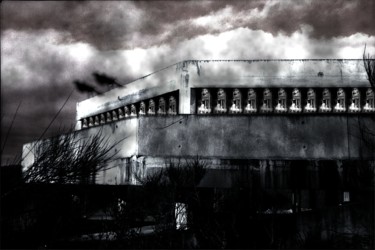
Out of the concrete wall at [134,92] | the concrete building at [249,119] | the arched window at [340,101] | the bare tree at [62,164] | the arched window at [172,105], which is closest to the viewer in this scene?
Result: the bare tree at [62,164]

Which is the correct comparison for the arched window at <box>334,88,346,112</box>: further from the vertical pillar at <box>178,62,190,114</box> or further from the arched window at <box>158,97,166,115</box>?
the arched window at <box>158,97,166,115</box>

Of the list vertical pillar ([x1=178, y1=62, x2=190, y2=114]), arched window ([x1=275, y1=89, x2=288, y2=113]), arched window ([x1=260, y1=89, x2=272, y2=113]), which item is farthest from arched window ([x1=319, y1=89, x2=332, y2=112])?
vertical pillar ([x1=178, y1=62, x2=190, y2=114])

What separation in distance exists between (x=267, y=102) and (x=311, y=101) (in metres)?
1.93

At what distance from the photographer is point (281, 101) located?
68.9ft

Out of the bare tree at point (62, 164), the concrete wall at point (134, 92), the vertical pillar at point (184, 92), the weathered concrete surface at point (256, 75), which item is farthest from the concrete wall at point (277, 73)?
the bare tree at point (62, 164)

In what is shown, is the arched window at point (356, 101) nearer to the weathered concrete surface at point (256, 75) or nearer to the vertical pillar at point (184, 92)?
the weathered concrete surface at point (256, 75)

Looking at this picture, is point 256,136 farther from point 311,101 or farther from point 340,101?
point 340,101

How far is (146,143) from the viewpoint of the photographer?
18.2 metres

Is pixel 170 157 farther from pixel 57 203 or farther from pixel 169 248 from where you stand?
pixel 57 203

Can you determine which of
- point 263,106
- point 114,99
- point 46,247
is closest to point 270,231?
point 46,247

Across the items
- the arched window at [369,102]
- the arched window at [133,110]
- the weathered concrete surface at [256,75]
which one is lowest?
the arched window at [369,102]

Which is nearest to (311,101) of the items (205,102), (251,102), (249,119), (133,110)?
(251,102)

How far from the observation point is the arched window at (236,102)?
2133 cm

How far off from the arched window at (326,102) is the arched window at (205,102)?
5.00 m
